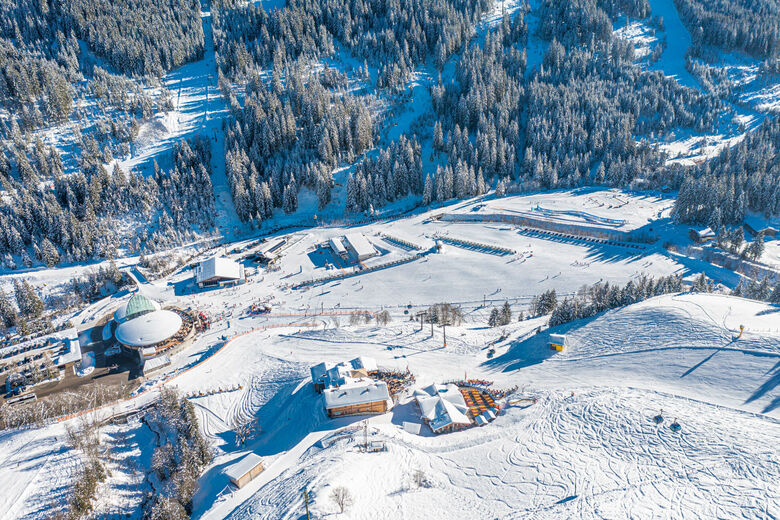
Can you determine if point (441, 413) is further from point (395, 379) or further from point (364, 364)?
point (364, 364)

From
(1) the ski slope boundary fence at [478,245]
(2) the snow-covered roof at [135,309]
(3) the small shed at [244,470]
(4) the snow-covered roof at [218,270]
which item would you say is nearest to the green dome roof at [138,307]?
(2) the snow-covered roof at [135,309]

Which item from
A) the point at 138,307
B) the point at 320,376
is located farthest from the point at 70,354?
the point at 320,376

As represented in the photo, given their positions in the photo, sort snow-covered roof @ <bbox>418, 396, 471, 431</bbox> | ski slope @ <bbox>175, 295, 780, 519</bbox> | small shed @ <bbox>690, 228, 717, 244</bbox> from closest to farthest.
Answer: ski slope @ <bbox>175, 295, 780, 519</bbox>, snow-covered roof @ <bbox>418, 396, 471, 431</bbox>, small shed @ <bbox>690, 228, 717, 244</bbox>

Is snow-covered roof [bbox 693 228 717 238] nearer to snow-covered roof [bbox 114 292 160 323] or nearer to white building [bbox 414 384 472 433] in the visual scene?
white building [bbox 414 384 472 433]

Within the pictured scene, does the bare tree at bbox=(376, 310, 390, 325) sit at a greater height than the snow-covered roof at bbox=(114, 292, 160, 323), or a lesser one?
lesser

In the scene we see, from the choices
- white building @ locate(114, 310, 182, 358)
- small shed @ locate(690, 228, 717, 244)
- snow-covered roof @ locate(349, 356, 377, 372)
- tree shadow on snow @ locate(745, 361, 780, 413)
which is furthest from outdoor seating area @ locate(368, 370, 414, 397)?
small shed @ locate(690, 228, 717, 244)

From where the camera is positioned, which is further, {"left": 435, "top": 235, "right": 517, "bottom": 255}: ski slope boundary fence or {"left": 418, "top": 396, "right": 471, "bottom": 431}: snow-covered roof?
{"left": 435, "top": 235, "right": 517, "bottom": 255}: ski slope boundary fence

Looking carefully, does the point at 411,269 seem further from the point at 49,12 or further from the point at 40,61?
the point at 49,12

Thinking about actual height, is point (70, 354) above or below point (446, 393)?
below
